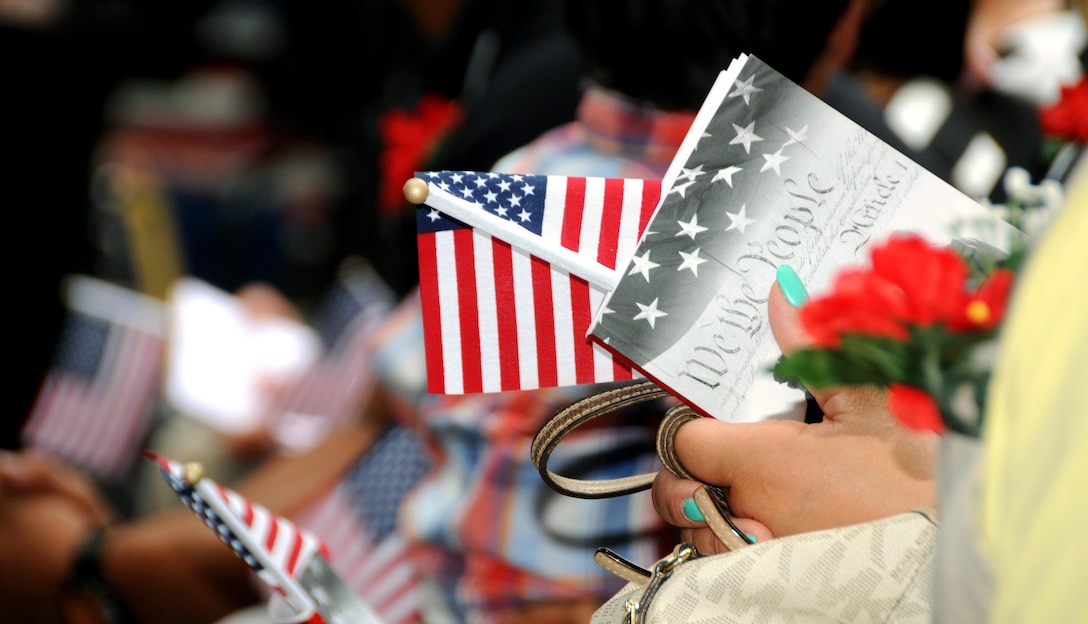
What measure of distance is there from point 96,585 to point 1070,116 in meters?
1.61

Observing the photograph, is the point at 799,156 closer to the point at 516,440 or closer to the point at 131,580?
the point at 516,440

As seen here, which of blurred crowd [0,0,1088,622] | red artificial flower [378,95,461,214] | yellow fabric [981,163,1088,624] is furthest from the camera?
red artificial flower [378,95,461,214]

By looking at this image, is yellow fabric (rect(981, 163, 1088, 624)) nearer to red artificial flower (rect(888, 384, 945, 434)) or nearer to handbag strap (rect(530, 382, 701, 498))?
red artificial flower (rect(888, 384, 945, 434))

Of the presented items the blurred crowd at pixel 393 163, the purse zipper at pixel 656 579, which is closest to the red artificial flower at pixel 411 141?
the blurred crowd at pixel 393 163

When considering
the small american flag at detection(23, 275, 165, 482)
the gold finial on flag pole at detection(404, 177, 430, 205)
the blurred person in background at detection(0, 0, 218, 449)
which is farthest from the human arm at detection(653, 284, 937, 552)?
the blurred person in background at detection(0, 0, 218, 449)

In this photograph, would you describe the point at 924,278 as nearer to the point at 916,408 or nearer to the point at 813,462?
the point at 916,408

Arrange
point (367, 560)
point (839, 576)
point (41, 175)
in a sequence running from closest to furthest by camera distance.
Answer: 1. point (839, 576)
2. point (367, 560)
3. point (41, 175)

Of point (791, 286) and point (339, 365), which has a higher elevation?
point (791, 286)

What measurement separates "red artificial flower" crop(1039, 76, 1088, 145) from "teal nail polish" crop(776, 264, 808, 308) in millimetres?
791

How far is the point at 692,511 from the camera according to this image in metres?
0.75

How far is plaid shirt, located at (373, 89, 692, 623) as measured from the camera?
3.67 feet

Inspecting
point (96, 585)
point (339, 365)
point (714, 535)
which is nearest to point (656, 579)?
point (714, 535)

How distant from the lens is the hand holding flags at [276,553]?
85 centimetres

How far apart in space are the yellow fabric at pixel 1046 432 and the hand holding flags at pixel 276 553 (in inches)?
25.2
